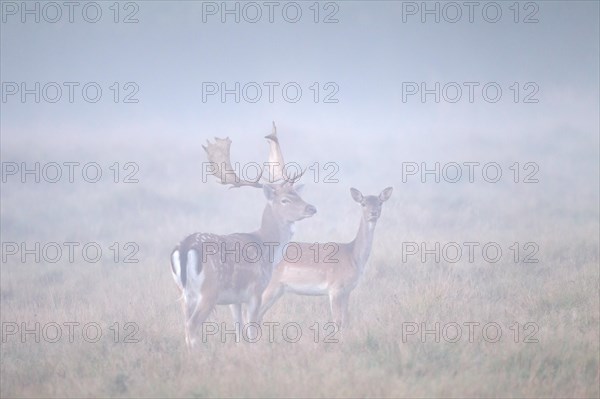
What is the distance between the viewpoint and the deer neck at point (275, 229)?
9.51 m

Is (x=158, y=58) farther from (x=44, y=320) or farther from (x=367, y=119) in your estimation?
(x=44, y=320)

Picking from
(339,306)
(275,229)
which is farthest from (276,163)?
(339,306)

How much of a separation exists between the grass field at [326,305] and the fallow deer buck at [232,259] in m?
0.45

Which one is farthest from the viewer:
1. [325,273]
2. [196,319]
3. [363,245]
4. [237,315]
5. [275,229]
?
[363,245]

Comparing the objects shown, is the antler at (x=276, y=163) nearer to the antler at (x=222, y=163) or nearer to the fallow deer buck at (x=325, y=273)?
the antler at (x=222, y=163)

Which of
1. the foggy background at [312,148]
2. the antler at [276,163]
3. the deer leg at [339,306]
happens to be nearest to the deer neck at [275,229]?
the antler at [276,163]

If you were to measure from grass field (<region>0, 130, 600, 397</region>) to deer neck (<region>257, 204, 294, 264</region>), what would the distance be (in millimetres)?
983

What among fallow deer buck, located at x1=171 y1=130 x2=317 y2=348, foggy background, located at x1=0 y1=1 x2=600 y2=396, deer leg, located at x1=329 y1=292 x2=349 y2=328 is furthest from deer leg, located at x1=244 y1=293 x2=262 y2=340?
deer leg, located at x1=329 y1=292 x2=349 y2=328

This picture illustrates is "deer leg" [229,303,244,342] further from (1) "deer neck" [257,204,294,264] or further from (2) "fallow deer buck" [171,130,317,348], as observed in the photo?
(1) "deer neck" [257,204,294,264]

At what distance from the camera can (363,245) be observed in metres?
10.2

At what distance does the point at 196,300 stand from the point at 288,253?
2229 millimetres

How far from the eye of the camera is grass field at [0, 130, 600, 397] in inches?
271

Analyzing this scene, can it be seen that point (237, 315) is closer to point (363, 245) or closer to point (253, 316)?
point (253, 316)

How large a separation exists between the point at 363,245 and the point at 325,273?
65cm
